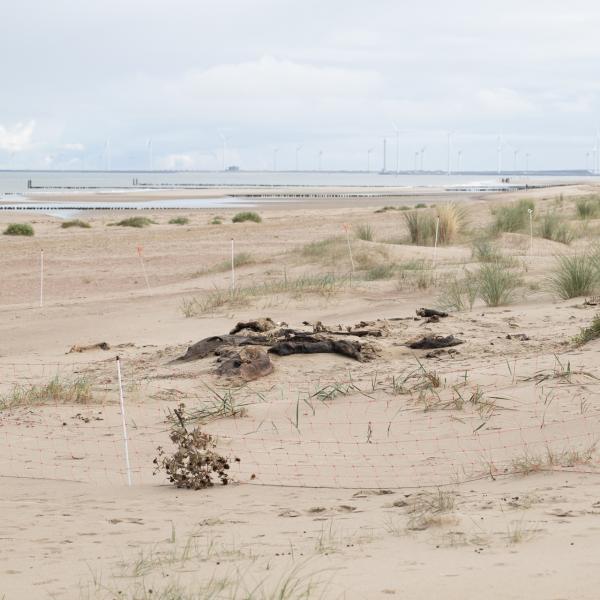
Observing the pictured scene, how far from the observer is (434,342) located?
455 inches

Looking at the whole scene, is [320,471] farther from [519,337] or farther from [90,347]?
[90,347]

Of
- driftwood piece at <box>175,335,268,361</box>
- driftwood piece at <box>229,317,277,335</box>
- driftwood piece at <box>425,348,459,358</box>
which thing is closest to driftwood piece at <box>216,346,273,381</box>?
driftwood piece at <box>175,335,268,361</box>

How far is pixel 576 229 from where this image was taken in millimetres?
27266

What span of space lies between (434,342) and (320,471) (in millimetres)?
4147

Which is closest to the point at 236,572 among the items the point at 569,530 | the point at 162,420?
the point at 569,530

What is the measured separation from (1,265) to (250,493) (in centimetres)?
1854

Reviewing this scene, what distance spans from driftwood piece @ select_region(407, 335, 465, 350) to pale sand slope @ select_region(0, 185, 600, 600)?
18cm

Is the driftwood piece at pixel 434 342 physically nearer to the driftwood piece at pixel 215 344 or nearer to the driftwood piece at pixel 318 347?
the driftwood piece at pixel 318 347

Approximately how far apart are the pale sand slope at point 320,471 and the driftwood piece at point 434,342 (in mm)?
177

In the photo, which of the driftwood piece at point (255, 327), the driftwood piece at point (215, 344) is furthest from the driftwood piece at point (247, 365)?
the driftwood piece at point (255, 327)

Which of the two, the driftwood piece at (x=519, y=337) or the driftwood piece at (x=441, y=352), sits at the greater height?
the driftwood piece at (x=519, y=337)

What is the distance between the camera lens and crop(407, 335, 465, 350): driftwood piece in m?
11.5

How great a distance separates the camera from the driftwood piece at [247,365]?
34.7ft

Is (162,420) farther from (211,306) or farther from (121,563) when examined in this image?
(211,306)
